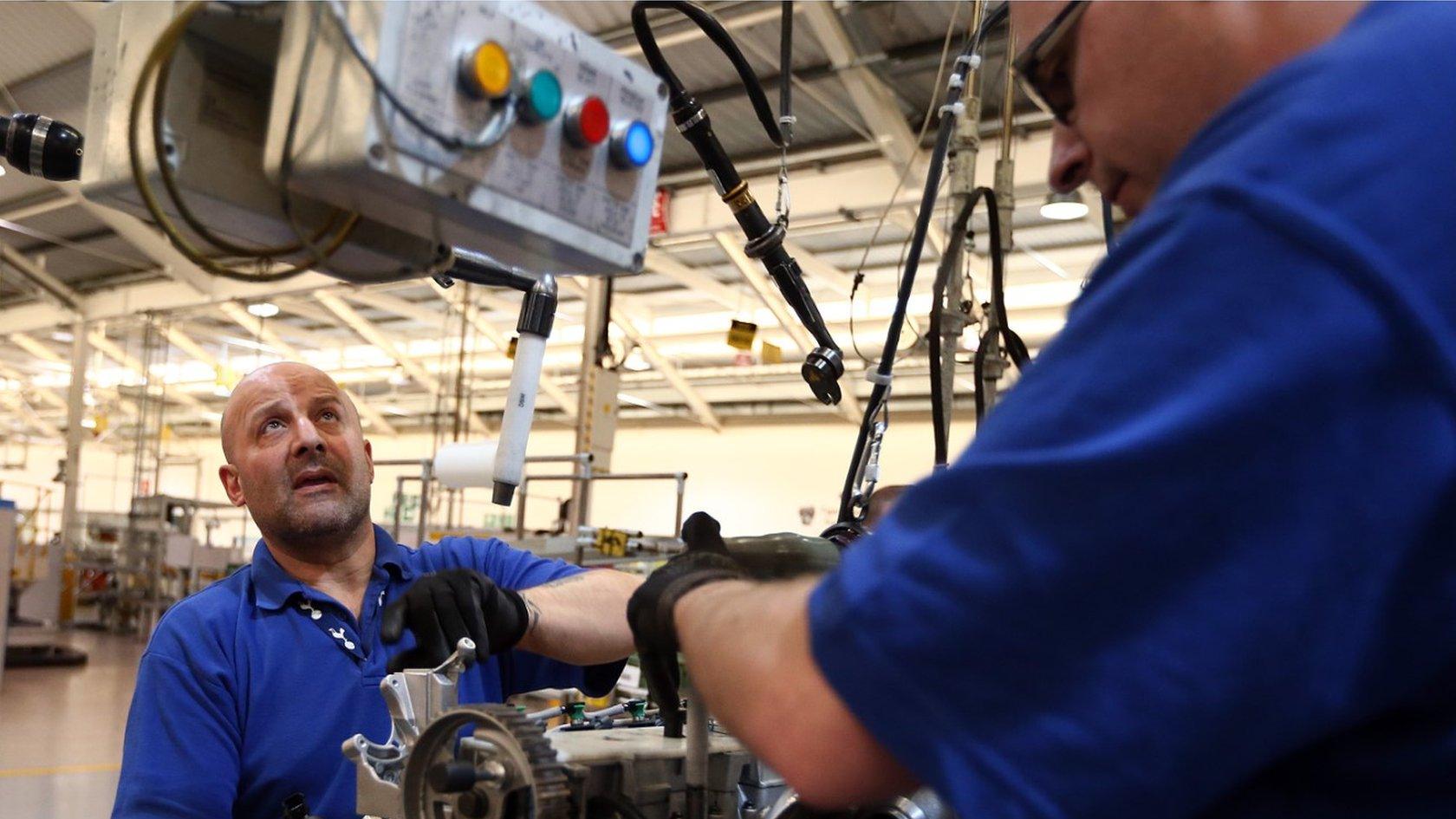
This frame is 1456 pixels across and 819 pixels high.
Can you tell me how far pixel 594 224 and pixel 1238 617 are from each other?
1.51 ft

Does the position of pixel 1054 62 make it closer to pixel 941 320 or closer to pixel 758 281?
pixel 941 320

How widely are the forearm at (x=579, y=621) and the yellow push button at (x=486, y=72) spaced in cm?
84

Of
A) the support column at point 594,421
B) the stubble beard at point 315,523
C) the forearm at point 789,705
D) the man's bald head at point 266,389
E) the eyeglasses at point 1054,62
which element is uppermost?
the support column at point 594,421

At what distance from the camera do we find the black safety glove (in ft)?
2.11

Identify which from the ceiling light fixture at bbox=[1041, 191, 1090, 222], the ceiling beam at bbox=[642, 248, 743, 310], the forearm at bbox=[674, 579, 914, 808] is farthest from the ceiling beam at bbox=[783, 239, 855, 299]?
the forearm at bbox=[674, 579, 914, 808]

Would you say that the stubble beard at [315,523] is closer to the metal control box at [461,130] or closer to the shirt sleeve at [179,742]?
the shirt sleeve at [179,742]

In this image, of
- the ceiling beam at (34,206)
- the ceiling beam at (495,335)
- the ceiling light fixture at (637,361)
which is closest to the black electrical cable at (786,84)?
the ceiling beam at (495,335)

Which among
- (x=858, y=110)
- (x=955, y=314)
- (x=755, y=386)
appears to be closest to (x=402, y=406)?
(x=755, y=386)

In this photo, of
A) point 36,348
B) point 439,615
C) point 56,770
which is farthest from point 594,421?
point 36,348

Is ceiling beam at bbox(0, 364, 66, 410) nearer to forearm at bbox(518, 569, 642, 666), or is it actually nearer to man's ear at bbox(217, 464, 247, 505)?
man's ear at bbox(217, 464, 247, 505)

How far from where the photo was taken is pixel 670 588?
25.5 inches

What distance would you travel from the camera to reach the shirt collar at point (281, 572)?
158cm

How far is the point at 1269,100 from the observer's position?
18.6 inches

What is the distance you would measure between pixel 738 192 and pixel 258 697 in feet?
2.99
